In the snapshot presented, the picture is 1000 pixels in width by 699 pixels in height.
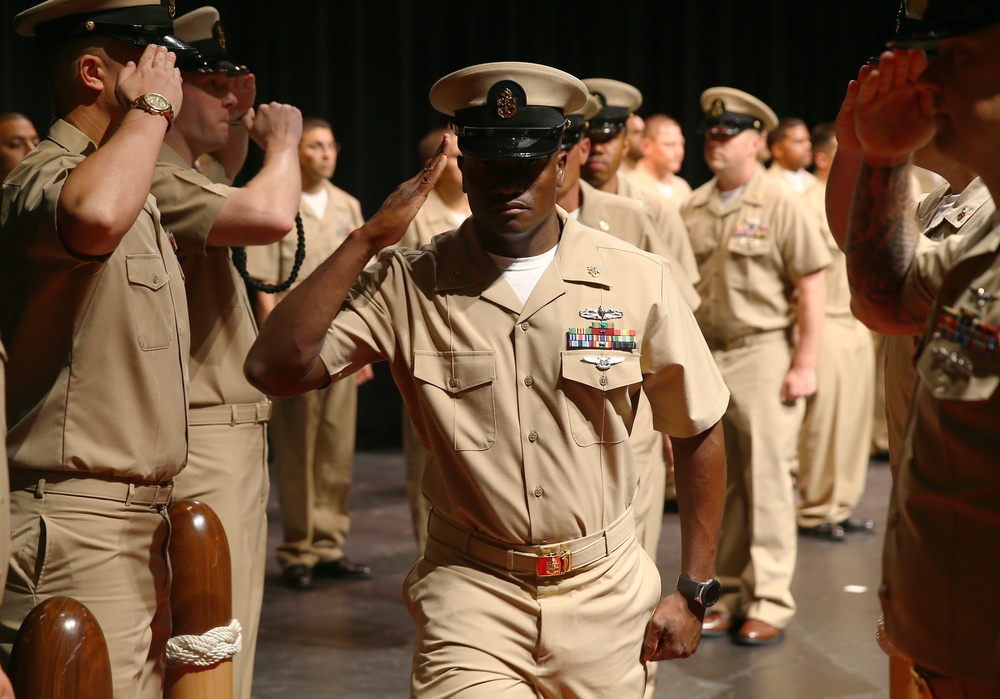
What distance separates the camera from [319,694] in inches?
157

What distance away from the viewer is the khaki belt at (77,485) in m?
2.29

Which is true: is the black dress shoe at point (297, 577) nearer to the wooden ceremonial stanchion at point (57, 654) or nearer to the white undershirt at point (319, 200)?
the white undershirt at point (319, 200)

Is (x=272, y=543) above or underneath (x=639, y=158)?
underneath

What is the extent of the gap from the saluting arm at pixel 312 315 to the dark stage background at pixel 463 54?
582 cm

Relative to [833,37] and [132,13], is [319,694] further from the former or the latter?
[833,37]

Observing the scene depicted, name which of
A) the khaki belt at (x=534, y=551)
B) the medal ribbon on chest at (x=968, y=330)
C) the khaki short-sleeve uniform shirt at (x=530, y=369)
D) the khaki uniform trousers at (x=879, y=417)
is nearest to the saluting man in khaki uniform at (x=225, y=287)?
the khaki short-sleeve uniform shirt at (x=530, y=369)

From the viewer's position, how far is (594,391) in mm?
2262

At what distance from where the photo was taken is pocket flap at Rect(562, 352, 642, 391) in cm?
224

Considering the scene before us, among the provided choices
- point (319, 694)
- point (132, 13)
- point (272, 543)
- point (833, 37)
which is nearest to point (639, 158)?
point (833, 37)

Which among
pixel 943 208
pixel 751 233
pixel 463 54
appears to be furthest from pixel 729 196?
pixel 463 54

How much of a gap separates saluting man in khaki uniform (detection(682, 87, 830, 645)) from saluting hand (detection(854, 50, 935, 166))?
307cm

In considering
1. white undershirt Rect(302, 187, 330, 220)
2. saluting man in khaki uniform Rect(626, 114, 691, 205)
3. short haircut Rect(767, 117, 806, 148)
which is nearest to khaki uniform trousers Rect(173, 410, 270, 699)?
white undershirt Rect(302, 187, 330, 220)

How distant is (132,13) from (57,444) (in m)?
0.92

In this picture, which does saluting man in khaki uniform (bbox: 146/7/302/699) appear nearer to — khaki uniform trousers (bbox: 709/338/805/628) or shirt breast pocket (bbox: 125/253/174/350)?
shirt breast pocket (bbox: 125/253/174/350)
